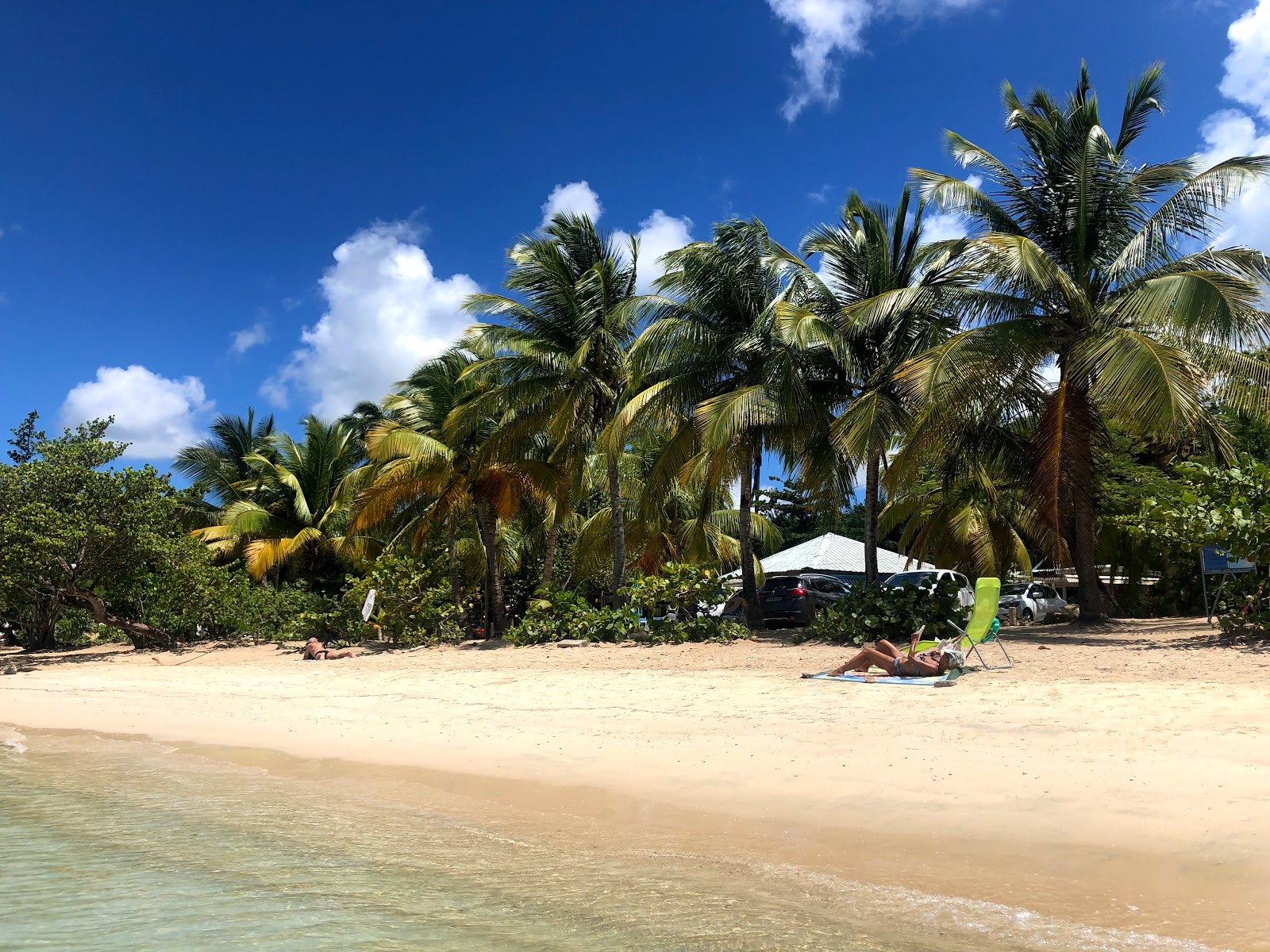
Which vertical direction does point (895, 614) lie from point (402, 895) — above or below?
above

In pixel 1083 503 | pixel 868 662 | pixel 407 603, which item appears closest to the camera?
pixel 868 662

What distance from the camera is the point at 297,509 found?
25.9 metres

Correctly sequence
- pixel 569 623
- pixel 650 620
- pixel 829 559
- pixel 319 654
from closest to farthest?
1. pixel 650 620
2. pixel 569 623
3. pixel 319 654
4. pixel 829 559

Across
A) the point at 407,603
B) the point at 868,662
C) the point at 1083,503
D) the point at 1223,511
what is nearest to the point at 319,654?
the point at 407,603

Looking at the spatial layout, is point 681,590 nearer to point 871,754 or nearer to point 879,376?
point 879,376

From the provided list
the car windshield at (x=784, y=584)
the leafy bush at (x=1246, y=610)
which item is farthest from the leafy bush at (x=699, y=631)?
the leafy bush at (x=1246, y=610)

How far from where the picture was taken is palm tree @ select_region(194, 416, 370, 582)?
24781 millimetres

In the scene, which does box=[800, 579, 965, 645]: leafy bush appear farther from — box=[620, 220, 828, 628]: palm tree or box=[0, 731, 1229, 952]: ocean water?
box=[0, 731, 1229, 952]: ocean water

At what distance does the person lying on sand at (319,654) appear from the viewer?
52.4 ft

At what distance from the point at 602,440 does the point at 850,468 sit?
4.55 m

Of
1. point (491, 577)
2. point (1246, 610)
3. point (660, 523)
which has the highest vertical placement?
point (660, 523)

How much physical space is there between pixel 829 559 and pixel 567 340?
540 inches

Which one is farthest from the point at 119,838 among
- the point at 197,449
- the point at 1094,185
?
the point at 197,449

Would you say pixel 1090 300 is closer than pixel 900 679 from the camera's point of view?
No
